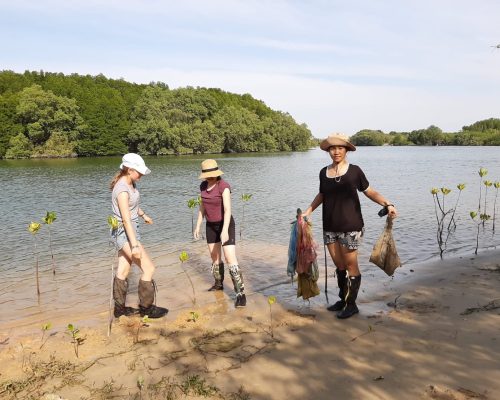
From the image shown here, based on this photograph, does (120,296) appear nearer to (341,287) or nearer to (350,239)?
(341,287)

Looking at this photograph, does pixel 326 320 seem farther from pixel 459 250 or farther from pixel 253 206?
pixel 253 206

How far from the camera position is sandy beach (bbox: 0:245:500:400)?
152 inches

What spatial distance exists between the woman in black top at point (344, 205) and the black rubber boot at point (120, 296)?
3.00 metres

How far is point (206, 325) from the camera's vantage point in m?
5.64

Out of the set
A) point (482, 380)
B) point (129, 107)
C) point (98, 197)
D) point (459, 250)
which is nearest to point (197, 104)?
point (129, 107)

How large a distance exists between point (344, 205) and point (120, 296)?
3449mm

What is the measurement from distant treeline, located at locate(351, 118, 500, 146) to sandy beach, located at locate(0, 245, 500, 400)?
13974 centimetres

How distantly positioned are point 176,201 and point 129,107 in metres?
72.9

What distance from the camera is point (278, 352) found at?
464 cm

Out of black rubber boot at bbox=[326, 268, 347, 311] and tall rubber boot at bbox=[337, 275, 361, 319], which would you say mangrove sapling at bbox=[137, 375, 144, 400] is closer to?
tall rubber boot at bbox=[337, 275, 361, 319]

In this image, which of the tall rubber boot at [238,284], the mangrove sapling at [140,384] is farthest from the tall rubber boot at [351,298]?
the mangrove sapling at [140,384]

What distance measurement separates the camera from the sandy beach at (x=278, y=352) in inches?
152

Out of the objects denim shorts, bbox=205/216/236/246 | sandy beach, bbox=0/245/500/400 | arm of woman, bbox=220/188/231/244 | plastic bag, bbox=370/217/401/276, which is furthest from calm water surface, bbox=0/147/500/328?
plastic bag, bbox=370/217/401/276

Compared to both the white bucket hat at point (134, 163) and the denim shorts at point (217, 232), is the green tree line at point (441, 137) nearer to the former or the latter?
the denim shorts at point (217, 232)
